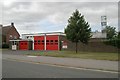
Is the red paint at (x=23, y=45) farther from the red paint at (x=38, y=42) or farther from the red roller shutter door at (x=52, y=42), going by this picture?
the red roller shutter door at (x=52, y=42)

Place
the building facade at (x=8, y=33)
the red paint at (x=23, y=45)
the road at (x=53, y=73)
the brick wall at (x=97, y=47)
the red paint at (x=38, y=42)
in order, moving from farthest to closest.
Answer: the building facade at (x=8, y=33), the red paint at (x=23, y=45), the red paint at (x=38, y=42), the brick wall at (x=97, y=47), the road at (x=53, y=73)

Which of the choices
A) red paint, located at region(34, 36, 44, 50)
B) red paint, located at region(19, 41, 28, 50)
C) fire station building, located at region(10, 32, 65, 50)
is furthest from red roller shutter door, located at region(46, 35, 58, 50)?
red paint, located at region(19, 41, 28, 50)

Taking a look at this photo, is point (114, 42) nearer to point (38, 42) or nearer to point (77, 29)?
point (77, 29)

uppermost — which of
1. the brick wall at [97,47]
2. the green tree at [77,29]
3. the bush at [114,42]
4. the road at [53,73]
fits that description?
the green tree at [77,29]

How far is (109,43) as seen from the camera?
4481 cm

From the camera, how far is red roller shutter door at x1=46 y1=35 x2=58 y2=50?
190 ft

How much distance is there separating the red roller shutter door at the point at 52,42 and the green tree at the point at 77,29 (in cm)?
1809

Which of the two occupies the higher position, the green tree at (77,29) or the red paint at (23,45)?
the green tree at (77,29)

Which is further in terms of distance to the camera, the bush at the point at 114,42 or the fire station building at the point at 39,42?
the fire station building at the point at 39,42

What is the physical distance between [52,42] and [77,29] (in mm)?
20510

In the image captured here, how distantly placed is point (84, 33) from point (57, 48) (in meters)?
18.2

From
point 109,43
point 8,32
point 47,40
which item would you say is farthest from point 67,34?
point 8,32

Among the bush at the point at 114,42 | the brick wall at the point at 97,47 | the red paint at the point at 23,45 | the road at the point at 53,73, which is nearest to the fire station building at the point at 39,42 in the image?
the red paint at the point at 23,45

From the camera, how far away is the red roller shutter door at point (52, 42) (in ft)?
190
